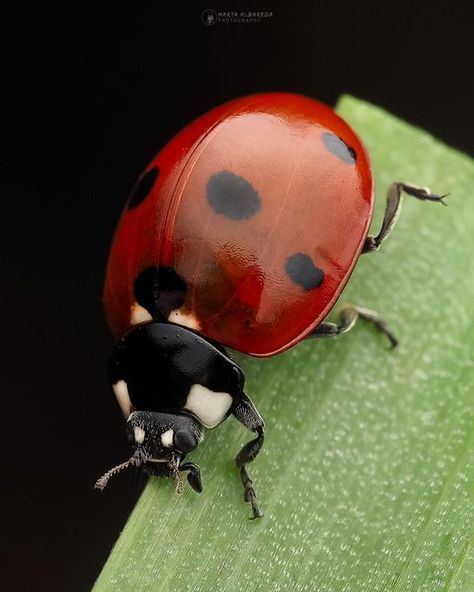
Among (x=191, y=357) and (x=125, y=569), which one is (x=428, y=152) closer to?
(x=191, y=357)

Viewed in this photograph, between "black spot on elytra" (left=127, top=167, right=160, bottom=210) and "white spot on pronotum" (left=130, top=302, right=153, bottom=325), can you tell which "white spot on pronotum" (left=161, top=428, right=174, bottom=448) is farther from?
"black spot on elytra" (left=127, top=167, right=160, bottom=210)

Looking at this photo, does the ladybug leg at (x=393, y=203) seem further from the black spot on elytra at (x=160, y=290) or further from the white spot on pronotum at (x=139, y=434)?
the white spot on pronotum at (x=139, y=434)

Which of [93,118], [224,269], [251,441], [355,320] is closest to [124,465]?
[251,441]

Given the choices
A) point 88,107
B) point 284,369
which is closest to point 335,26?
point 88,107

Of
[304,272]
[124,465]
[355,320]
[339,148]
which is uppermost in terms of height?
[339,148]

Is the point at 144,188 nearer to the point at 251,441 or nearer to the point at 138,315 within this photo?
the point at 138,315

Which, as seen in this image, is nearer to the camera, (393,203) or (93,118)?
(393,203)

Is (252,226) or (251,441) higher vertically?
(252,226)
